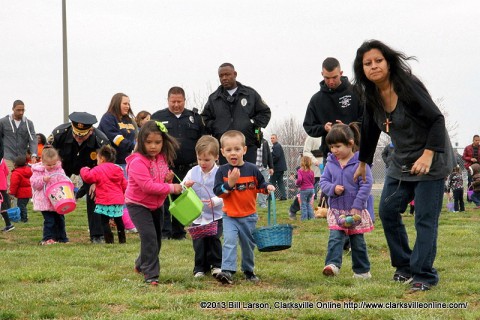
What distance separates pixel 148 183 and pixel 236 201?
2.61ft

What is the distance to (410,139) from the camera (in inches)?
265

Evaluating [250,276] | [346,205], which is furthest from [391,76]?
[250,276]

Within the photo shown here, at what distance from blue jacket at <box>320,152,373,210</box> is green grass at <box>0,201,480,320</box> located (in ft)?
2.19

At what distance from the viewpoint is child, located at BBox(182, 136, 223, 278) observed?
7707 millimetres

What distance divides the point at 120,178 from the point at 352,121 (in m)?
3.64

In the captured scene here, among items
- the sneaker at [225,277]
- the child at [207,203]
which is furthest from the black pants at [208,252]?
the sneaker at [225,277]

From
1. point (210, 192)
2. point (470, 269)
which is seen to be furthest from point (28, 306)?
point (470, 269)

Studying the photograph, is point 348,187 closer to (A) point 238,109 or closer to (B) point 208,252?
(B) point 208,252

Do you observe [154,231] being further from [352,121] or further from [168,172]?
[352,121]

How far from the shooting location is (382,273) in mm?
7914

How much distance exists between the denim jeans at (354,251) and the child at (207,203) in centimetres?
106

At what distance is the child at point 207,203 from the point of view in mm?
7707

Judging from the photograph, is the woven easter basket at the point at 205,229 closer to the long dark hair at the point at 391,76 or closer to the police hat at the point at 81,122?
the long dark hair at the point at 391,76

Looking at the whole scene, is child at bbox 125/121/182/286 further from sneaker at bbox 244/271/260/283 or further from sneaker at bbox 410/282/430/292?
sneaker at bbox 410/282/430/292
